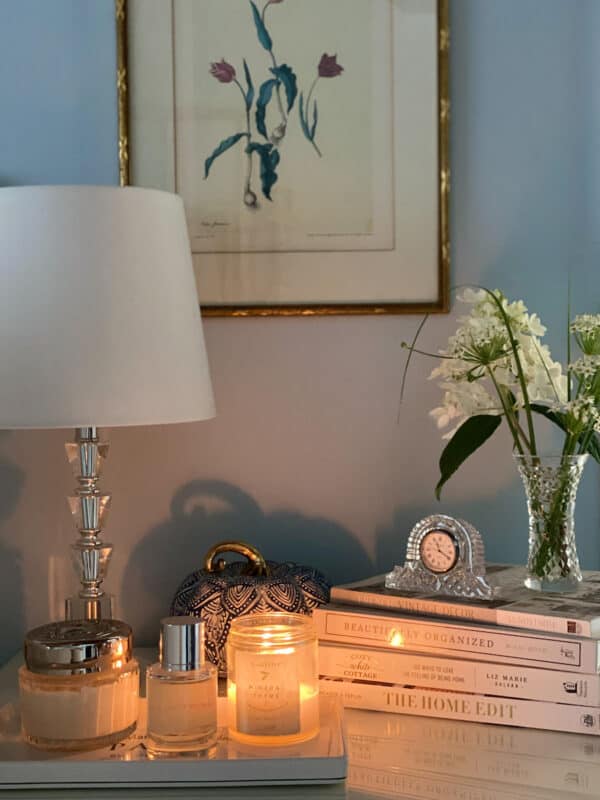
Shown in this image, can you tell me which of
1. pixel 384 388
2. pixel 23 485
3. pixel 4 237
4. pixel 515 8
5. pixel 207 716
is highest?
pixel 515 8

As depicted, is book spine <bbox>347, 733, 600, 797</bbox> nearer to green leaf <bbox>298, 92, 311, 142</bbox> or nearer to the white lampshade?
the white lampshade

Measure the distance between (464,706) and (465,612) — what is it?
0.30ft

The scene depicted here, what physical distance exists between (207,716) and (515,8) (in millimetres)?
950

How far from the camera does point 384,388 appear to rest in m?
1.32

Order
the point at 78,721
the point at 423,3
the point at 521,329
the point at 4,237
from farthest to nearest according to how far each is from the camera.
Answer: the point at 423,3
the point at 521,329
the point at 4,237
the point at 78,721

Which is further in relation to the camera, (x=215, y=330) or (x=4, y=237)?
(x=215, y=330)

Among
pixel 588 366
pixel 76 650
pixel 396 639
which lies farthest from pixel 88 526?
pixel 588 366

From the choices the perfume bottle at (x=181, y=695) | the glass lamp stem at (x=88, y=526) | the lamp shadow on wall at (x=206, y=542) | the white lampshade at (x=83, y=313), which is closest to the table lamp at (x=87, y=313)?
the white lampshade at (x=83, y=313)

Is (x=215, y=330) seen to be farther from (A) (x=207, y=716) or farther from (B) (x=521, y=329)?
(A) (x=207, y=716)

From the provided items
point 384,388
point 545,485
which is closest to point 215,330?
point 384,388

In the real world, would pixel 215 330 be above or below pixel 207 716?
above

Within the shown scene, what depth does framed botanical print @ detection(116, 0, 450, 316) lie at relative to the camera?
1.29 meters

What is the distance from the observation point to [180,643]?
2.99 feet

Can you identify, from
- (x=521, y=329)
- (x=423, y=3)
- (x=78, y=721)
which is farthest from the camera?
(x=423, y=3)
